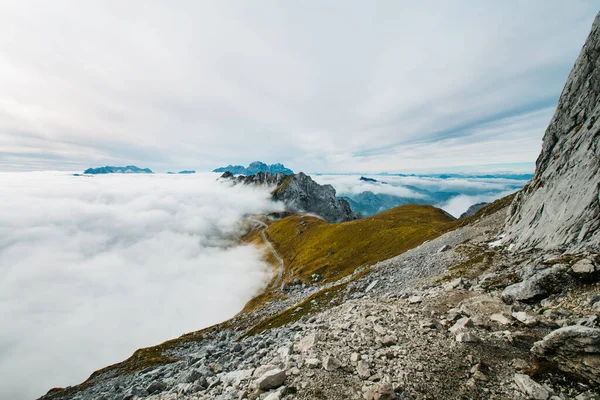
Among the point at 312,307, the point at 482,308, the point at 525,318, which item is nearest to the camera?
the point at 525,318

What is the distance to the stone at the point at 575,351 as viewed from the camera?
10.4 metres

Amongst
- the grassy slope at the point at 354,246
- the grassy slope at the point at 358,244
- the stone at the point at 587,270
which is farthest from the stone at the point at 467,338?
the grassy slope at the point at 358,244

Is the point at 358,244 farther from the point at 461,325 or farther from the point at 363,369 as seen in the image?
the point at 363,369

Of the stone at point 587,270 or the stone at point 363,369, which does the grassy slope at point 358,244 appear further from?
the stone at point 363,369

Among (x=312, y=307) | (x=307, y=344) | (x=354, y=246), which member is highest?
(x=307, y=344)

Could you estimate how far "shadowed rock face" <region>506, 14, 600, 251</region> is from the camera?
89.1 feet

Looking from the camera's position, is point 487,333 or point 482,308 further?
point 482,308

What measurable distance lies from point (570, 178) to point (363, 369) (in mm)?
40115

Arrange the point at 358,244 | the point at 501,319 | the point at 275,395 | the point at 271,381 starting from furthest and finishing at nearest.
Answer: the point at 358,244
the point at 501,319
the point at 271,381
the point at 275,395

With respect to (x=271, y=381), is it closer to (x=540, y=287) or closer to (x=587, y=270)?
(x=540, y=287)

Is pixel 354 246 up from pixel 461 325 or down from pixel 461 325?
down

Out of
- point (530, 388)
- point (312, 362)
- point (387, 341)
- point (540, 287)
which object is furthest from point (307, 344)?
point (540, 287)

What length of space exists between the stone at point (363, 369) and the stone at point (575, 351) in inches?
324

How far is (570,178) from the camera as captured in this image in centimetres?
3275
